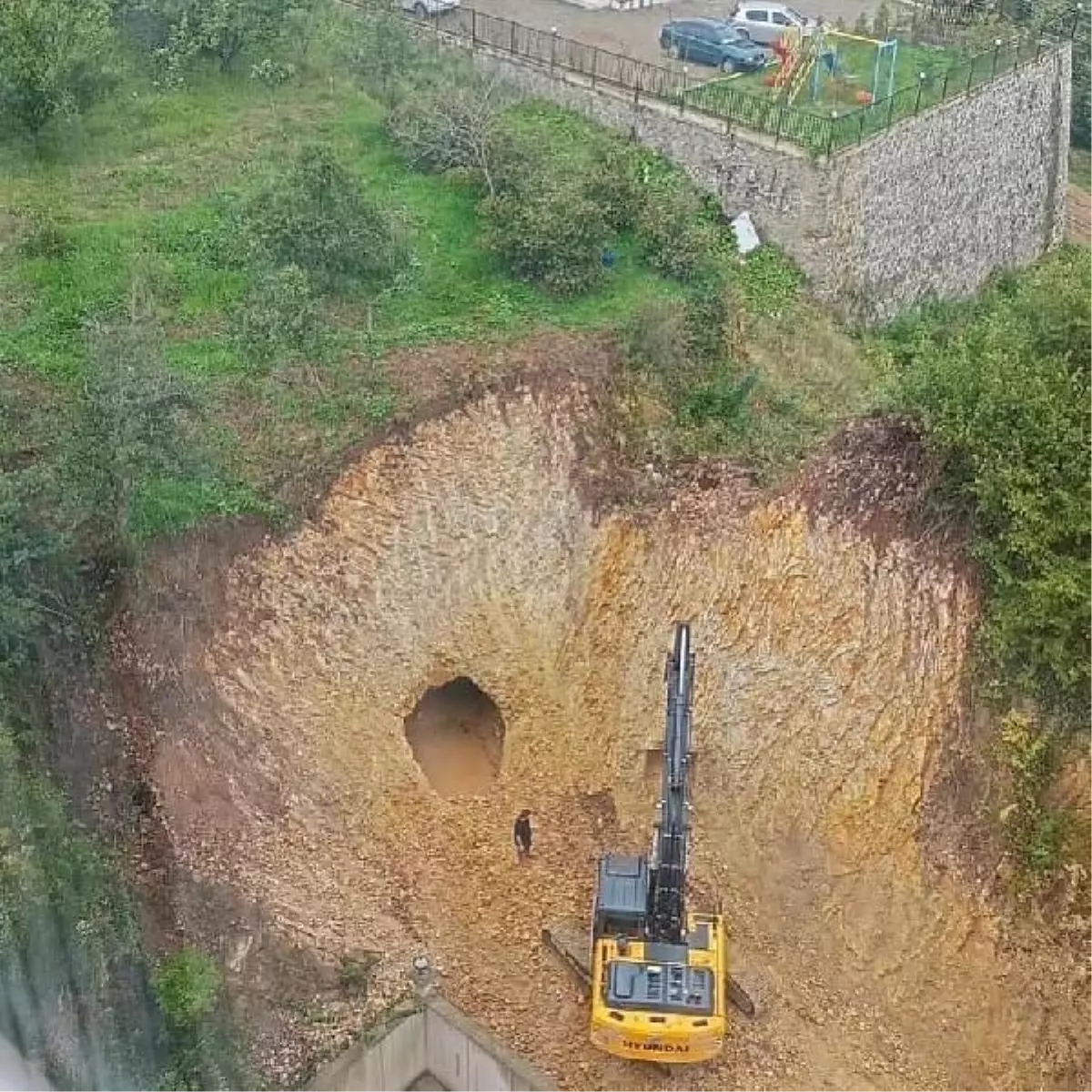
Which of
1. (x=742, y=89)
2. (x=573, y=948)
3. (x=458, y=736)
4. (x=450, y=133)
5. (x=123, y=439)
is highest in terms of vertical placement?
(x=742, y=89)

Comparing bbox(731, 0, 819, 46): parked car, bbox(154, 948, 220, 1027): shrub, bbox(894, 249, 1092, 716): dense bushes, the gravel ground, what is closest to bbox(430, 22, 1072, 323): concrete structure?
the gravel ground

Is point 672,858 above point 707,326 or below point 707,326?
below

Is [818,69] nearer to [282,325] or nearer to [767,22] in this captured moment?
[767,22]

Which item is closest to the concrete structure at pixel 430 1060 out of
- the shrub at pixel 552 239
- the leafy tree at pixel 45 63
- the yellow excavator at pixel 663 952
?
the yellow excavator at pixel 663 952

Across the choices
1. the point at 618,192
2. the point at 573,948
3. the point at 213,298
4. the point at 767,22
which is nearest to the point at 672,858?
the point at 573,948

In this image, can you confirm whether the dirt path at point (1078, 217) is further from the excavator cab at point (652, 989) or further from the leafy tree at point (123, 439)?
the excavator cab at point (652, 989)

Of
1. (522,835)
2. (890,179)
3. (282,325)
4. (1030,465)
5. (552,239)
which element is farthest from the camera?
(890,179)

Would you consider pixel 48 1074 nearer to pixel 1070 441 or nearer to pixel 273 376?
pixel 273 376
